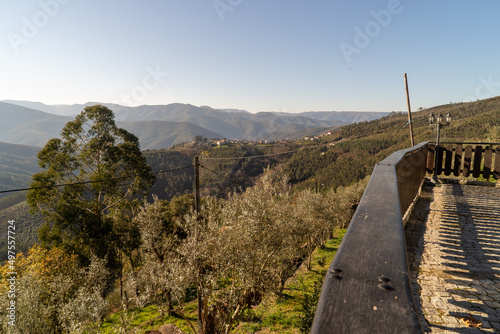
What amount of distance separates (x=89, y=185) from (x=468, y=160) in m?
26.0

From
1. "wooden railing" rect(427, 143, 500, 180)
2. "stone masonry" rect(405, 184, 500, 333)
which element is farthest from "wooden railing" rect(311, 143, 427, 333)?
"wooden railing" rect(427, 143, 500, 180)

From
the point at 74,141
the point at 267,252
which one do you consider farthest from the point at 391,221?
the point at 74,141

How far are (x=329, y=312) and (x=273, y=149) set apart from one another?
177523mm

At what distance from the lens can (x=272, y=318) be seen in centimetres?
1362

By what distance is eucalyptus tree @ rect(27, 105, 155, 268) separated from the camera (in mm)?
18125

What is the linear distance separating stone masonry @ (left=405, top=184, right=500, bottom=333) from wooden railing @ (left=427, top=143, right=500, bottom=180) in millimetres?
2137

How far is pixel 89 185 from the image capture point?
21.1 metres

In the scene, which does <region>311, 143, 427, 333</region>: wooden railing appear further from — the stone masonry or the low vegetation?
the low vegetation

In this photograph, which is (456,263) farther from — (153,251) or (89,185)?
(89,185)

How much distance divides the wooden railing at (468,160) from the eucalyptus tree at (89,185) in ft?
69.1

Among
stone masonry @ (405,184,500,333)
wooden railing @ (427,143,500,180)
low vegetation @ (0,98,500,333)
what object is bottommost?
low vegetation @ (0,98,500,333)

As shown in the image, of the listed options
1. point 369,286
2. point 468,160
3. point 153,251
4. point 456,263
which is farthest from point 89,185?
point 468,160

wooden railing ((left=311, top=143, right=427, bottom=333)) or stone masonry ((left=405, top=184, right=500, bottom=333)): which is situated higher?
wooden railing ((left=311, top=143, right=427, bottom=333))

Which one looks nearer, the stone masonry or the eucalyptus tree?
the stone masonry
